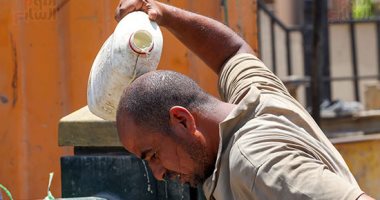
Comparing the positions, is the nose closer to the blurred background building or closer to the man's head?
the man's head

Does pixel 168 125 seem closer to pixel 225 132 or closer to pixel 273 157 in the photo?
pixel 225 132

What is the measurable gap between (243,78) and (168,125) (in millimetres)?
561

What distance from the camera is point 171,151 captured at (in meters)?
2.23

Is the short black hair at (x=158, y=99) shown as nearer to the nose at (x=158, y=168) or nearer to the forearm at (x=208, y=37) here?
the nose at (x=158, y=168)

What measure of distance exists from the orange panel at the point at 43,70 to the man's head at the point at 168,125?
189cm

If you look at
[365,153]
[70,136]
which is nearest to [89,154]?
[70,136]

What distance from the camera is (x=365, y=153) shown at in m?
5.36

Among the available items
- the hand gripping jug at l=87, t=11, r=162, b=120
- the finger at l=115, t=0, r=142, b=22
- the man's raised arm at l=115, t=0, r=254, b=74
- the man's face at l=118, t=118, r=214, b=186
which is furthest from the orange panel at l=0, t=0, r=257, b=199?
the man's face at l=118, t=118, r=214, b=186

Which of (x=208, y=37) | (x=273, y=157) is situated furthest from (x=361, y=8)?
(x=273, y=157)

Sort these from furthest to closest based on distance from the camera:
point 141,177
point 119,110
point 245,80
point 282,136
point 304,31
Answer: point 304,31
point 141,177
point 245,80
point 119,110
point 282,136

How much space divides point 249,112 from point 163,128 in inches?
9.1

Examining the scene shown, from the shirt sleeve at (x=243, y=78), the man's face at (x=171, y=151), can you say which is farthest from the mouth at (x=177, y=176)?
the shirt sleeve at (x=243, y=78)

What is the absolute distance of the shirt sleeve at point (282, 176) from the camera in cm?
197

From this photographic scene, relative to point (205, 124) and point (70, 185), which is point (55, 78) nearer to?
point (70, 185)
